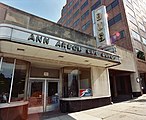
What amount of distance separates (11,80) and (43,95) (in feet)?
10.3

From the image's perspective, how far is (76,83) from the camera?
8617mm

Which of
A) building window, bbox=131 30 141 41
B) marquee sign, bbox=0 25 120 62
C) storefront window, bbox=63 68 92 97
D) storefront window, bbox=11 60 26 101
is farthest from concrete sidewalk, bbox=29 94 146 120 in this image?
building window, bbox=131 30 141 41

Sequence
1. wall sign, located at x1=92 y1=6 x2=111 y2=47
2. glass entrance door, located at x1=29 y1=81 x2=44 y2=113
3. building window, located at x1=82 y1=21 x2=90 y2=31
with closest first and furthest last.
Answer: glass entrance door, located at x1=29 y1=81 x2=44 y2=113
wall sign, located at x1=92 y1=6 x2=111 y2=47
building window, located at x1=82 y1=21 x2=90 y2=31

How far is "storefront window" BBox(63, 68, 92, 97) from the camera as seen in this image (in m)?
8.37

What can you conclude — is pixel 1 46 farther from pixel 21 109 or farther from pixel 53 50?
pixel 21 109

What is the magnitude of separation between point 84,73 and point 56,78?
8.19ft

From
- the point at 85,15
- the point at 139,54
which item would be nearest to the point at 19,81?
the point at 139,54

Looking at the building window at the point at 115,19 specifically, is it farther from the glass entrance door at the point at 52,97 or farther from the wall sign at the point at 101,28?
the glass entrance door at the point at 52,97

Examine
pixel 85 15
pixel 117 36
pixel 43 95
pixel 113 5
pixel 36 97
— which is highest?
pixel 85 15

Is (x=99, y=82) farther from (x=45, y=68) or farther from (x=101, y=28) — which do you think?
(x=101, y=28)

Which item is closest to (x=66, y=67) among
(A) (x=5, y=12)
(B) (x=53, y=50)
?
(B) (x=53, y=50)

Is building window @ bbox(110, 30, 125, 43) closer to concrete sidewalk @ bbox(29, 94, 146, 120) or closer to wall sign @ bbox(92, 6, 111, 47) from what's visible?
wall sign @ bbox(92, 6, 111, 47)

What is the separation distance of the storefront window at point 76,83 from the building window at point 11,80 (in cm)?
330

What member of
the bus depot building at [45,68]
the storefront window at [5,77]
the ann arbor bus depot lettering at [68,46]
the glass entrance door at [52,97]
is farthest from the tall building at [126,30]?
the storefront window at [5,77]
